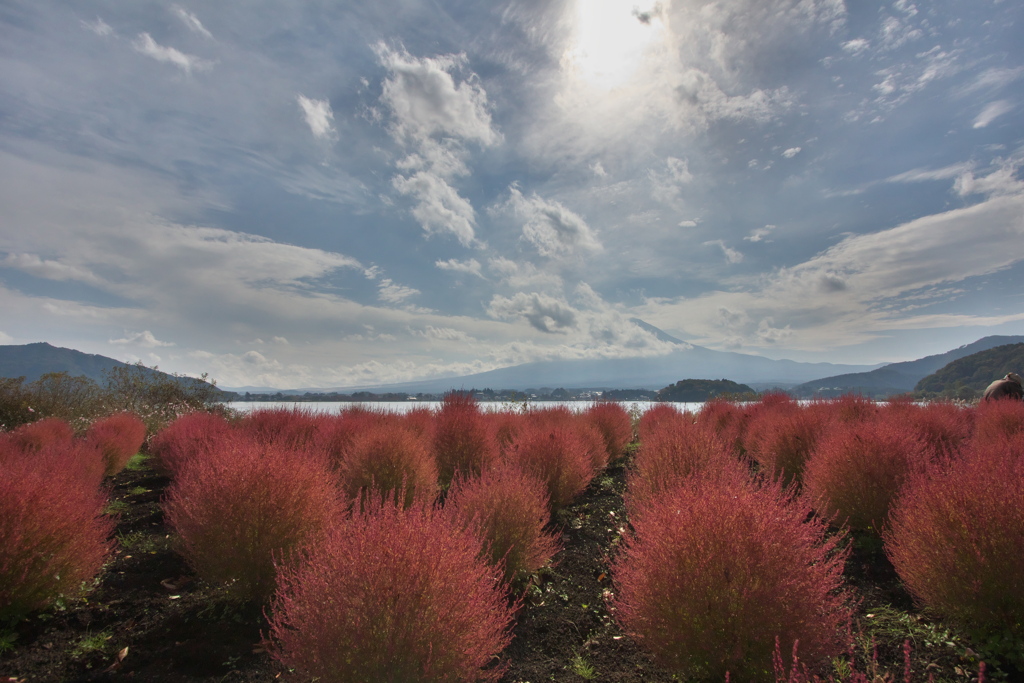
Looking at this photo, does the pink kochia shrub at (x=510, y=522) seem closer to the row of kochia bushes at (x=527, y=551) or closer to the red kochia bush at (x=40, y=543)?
the row of kochia bushes at (x=527, y=551)

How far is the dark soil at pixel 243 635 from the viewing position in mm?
3207

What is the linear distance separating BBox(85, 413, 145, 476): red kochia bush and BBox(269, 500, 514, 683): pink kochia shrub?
9.26m

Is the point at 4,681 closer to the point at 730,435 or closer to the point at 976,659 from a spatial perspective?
the point at 976,659

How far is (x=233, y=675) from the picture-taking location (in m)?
3.14

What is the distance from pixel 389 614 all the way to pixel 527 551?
2.67 metres

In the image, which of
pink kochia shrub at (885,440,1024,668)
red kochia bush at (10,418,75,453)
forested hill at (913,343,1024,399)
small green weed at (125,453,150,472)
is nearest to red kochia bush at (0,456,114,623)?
red kochia bush at (10,418,75,453)

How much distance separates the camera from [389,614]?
2.30 meters

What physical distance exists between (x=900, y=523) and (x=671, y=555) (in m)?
3.89

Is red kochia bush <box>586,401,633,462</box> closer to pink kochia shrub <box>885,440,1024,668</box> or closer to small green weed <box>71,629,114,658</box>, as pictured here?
pink kochia shrub <box>885,440,1024,668</box>

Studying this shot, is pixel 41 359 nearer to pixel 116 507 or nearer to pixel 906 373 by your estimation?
pixel 116 507

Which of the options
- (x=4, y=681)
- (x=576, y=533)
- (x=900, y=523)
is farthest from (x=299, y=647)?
(x=900, y=523)

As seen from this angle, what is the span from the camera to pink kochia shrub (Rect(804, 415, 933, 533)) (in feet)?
17.7

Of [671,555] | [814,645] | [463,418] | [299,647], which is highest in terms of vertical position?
[463,418]

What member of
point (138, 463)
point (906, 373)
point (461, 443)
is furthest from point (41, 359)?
point (906, 373)
